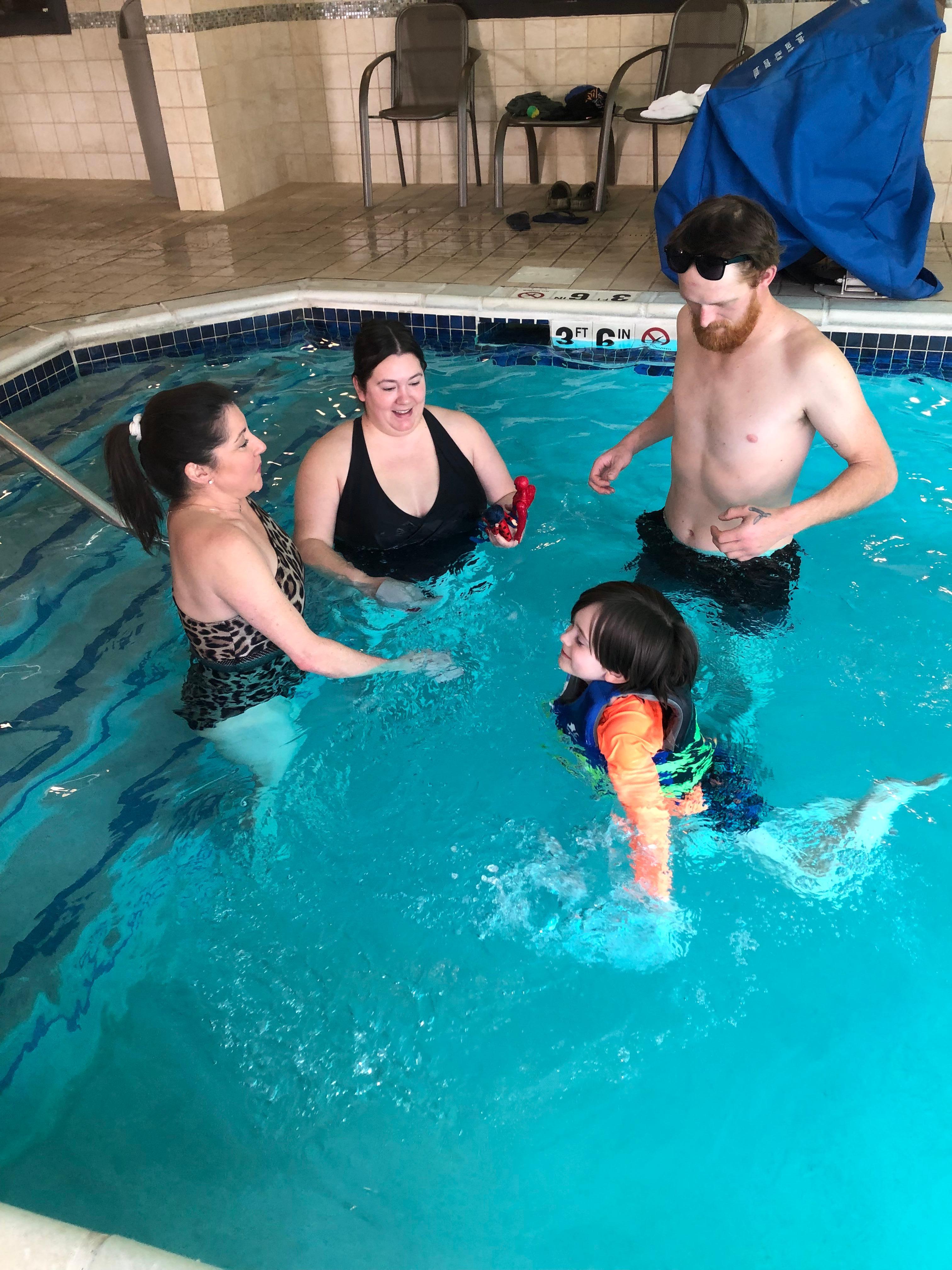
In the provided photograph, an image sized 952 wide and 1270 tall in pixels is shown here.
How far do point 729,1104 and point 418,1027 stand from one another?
0.74 m

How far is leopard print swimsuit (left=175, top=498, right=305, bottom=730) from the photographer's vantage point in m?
2.71

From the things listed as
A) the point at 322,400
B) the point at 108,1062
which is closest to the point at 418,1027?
the point at 108,1062

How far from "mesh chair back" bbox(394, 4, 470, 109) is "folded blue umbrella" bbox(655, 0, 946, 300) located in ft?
11.3

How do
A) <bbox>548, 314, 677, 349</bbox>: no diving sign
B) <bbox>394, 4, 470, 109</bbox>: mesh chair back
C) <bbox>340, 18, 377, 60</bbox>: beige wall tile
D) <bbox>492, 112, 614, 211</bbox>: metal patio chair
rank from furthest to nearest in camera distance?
1. <bbox>340, 18, 377, 60</bbox>: beige wall tile
2. <bbox>394, 4, 470, 109</bbox>: mesh chair back
3. <bbox>492, 112, 614, 211</bbox>: metal patio chair
4. <bbox>548, 314, 677, 349</bbox>: no diving sign

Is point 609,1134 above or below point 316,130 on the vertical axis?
below

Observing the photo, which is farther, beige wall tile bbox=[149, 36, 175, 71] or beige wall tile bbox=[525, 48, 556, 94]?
beige wall tile bbox=[525, 48, 556, 94]

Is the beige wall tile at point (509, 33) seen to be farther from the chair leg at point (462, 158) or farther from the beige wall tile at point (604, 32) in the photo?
the chair leg at point (462, 158)

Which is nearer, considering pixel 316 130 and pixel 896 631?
pixel 896 631

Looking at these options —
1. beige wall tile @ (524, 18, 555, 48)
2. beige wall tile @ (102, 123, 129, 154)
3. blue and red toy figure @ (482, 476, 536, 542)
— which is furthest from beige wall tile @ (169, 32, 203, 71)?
blue and red toy figure @ (482, 476, 536, 542)

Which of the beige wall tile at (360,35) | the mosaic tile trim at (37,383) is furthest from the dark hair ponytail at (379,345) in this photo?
the beige wall tile at (360,35)

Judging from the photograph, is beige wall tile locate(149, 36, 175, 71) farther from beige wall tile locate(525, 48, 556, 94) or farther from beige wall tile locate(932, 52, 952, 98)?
beige wall tile locate(932, 52, 952, 98)

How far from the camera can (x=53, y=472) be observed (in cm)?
323

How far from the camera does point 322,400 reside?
552 cm

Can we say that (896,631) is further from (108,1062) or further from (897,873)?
(108,1062)
